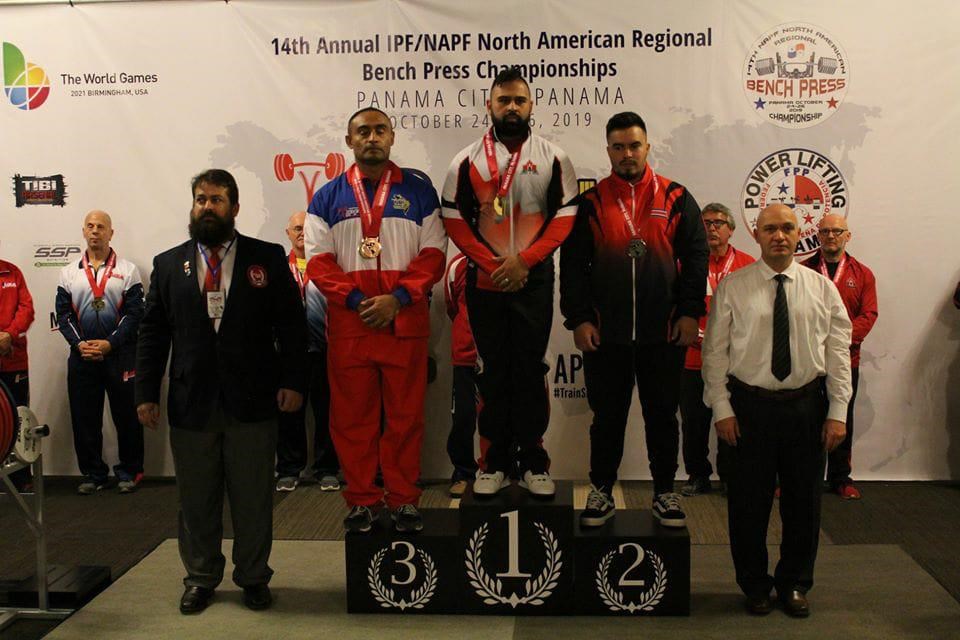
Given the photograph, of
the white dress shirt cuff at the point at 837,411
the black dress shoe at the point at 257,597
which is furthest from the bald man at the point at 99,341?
the white dress shirt cuff at the point at 837,411

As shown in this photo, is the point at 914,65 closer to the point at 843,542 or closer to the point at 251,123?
the point at 843,542

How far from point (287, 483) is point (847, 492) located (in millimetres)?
3380

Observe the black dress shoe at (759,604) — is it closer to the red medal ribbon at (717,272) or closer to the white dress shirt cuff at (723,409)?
the white dress shirt cuff at (723,409)

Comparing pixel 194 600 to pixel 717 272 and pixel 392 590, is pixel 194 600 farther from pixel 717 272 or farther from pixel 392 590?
pixel 717 272

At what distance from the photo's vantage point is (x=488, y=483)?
3.34 meters

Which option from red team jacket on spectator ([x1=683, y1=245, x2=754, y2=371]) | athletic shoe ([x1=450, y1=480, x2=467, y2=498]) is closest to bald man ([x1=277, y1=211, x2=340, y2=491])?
athletic shoe ([x1=450, y1=480, x2=467, y2=498])

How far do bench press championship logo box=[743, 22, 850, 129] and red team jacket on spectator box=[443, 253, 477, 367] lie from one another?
2.12 m

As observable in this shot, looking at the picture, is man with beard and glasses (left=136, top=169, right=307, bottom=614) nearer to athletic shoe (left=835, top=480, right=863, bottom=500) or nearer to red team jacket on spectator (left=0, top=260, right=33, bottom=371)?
red team jacket on spectator (left=0, top=260, right=33, bottom=371)

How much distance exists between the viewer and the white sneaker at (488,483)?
3330 millimetres

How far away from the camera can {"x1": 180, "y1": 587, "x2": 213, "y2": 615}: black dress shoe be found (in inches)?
134

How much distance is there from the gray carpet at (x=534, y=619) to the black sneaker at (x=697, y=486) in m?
1.30

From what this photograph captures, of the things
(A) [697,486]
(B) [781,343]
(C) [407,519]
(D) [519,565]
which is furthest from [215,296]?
(A) [697,486]

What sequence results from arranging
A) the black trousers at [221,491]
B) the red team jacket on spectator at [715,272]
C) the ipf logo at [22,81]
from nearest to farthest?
the black trousers at [221,491]
the red team jacket on spectator at [715,272]
the ipf logo at [22,81]

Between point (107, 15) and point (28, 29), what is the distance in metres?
0.54
